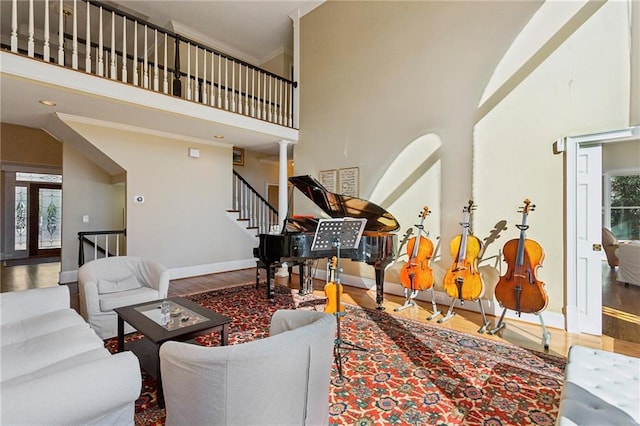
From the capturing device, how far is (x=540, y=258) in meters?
2.93

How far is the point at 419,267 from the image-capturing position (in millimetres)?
3773

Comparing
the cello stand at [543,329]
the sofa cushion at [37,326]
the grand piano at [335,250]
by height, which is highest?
the grand piano at [335,250]

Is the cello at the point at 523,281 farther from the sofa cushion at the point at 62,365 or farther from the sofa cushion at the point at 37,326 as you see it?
the sofa cushion at the point at 37,326

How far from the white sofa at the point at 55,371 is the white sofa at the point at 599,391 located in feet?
6.41

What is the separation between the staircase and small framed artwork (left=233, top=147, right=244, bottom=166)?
1.60ft

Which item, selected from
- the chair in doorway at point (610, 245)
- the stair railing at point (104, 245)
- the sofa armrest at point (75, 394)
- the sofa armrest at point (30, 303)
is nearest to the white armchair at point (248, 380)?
the sofa armrest at point (75, 394)

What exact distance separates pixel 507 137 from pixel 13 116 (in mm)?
6814

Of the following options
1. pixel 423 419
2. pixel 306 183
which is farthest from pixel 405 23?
pixel 423 419

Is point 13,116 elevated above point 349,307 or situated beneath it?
elevated above

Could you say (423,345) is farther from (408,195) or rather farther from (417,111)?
(417,111)

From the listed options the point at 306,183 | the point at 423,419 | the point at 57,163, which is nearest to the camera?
the point at 423,419

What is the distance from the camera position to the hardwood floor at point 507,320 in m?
2.94

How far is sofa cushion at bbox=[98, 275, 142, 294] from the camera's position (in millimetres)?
3193

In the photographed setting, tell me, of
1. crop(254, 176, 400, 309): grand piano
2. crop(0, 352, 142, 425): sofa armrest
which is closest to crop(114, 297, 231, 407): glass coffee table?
crop(0, 352, 142, 425): sofa armrest
